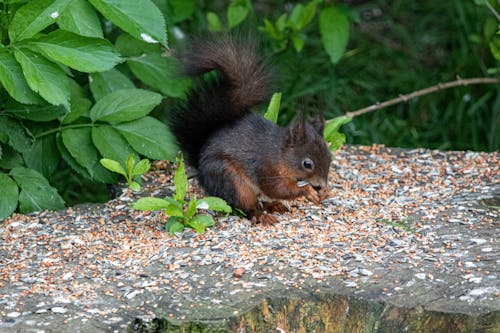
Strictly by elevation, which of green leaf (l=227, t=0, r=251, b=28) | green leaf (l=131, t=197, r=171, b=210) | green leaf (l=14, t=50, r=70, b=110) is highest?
green leaf (l=227, t=0, r=251, b=28)

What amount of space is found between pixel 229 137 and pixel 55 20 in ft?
2.46

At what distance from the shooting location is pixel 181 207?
3.31m

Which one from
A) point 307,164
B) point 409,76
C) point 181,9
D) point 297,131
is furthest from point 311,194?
point 409,76

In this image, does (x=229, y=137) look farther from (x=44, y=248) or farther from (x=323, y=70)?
(x=323, y=70)

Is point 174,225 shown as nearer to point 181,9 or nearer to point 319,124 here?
point 319,124

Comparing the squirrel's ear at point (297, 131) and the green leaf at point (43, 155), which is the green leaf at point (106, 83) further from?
the squirrel's ear at point (297, 131)

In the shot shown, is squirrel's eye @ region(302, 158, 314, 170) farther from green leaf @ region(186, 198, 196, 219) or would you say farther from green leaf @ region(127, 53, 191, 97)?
green leaf @ region(127, 53, 191, 97)

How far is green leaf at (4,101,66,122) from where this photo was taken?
3725 millimetres

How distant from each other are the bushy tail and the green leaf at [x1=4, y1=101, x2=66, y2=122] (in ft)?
1.61

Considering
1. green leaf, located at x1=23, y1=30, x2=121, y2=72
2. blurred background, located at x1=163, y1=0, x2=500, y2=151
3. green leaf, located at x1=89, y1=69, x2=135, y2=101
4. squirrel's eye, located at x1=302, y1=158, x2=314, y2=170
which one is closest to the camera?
green leaf, located at x1=23, y1=30, x2=121, y2=72

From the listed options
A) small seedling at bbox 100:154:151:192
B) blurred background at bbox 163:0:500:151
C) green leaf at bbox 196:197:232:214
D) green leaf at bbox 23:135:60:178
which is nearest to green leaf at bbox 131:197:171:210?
green leaf at bbox 196:197:232:214

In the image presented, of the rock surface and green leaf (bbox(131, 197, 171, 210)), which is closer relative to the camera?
the rock surface

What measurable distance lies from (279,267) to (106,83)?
1305 mm

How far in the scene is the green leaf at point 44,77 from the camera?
322cm
